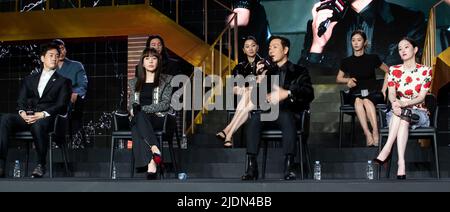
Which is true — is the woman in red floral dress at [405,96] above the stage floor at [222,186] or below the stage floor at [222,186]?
above

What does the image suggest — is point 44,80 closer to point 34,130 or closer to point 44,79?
point 44,79

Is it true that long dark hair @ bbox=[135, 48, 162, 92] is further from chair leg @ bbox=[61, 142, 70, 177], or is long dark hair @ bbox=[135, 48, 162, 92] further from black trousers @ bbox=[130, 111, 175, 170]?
chair leg @ bbox=[61, 142, 70, 177]

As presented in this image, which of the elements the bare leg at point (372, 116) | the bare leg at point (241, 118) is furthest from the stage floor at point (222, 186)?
the bare leg at point (372, 116)

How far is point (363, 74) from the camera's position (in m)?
7.06

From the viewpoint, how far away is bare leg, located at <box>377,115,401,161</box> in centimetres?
560

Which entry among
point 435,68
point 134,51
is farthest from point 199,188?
point 134,51

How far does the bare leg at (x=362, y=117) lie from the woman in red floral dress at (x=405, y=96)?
0.76 m

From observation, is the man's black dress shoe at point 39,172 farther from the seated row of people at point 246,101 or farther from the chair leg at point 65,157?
the chair leg at point 65,157

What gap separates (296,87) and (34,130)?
2.09 m

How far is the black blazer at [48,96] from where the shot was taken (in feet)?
20.7

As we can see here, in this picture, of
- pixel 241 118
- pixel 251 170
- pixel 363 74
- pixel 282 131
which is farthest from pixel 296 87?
pixel 363 74

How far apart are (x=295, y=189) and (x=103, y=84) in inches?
239

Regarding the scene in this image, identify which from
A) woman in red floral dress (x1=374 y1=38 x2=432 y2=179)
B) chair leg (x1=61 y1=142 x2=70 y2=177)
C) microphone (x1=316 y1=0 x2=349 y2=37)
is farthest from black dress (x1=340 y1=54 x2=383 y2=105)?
microphone (x1=316 y1=0 x2=349 y2=37)
